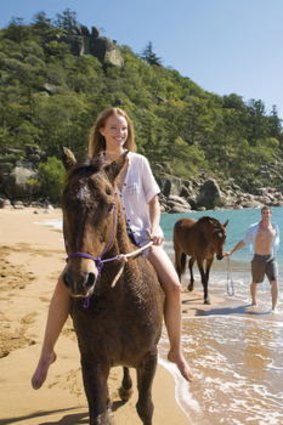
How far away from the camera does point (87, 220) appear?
2557mm

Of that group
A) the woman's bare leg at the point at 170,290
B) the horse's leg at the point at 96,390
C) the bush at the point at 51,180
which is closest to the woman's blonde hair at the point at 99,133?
the woman's bare leg at the point at 170,290

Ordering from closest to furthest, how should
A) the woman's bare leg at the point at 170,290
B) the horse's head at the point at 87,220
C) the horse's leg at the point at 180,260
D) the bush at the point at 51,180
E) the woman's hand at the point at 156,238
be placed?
the horse's head at the point at 87,220, the woman's hand at the point at 156,238, the woman's bare leg at the point at 170,290, the horse's leg at the point at 180,260, the bush at the point at 51,180

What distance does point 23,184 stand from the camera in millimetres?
51219

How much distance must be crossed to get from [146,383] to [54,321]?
35.2 inches

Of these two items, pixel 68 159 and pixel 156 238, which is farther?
pixel 156 238

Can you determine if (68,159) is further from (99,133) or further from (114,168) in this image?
(99,133)

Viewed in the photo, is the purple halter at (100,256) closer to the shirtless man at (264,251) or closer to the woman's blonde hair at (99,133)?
the woman's blonde hair at (99,133)

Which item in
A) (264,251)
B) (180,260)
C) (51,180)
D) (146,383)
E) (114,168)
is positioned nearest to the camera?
(114,168)

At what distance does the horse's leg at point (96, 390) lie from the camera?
10.5ft

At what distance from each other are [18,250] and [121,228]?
42.2 ft

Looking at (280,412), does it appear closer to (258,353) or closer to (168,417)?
(168,417)

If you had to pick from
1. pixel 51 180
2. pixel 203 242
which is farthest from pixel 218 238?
pixel 51 180

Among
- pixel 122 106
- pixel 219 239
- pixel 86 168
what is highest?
Result: pixel 122 106

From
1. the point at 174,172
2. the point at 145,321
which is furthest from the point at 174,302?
the point at 174,172
